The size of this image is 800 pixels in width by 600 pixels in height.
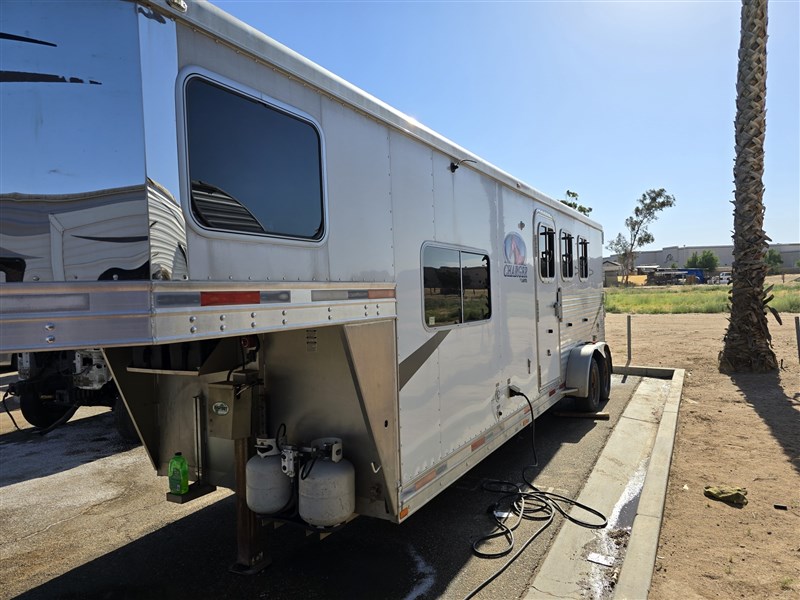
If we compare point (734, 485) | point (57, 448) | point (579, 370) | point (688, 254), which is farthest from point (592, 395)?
point (688, 254)

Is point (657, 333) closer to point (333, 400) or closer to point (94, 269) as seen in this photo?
point (333, 400)

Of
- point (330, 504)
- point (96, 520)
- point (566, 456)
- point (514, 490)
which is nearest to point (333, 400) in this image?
point (330, 504)

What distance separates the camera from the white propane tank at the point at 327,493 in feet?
10.2

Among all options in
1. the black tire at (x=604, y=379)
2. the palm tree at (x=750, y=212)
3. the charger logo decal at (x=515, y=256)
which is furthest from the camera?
the palm tree at (x=750, y=212)

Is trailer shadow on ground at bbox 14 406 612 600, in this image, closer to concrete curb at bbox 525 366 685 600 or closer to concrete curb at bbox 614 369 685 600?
concrete curb at bbox 525 366 685 600

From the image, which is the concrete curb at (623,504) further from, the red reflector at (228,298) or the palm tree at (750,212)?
the palm tree at (750,212)

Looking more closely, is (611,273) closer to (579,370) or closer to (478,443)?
(579,370)

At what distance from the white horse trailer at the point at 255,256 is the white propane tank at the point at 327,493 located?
0.01 metres

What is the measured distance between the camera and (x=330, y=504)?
3.11 metres

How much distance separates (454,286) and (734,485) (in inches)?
123

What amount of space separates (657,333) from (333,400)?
1531 cm

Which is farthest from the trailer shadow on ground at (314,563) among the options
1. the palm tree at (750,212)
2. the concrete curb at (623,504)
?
the palm tree at (750,212)

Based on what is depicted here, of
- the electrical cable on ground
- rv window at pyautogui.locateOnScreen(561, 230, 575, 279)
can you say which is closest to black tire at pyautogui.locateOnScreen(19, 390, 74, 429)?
the electrical cable on ground

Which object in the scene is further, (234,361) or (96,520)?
(96,520)
